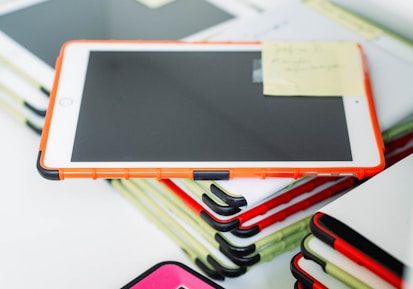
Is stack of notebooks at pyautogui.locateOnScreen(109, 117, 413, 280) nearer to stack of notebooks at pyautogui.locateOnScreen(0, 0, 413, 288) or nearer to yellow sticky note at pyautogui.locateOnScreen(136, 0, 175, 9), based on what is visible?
stack of notebooks at pyautogui.locateOnScreen(0, 0, 413, 288)

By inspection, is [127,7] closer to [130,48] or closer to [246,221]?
[130,48]

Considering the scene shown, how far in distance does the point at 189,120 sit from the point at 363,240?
0.22m

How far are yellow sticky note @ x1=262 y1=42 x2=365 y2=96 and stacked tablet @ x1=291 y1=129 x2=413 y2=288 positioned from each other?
149 millimetres

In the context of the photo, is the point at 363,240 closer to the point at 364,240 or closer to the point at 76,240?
the point at 364,240

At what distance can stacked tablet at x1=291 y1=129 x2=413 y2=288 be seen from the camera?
0.44 m

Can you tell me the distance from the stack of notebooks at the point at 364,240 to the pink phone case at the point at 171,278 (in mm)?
93

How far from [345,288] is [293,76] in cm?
25

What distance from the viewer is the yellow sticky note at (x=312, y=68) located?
633mm

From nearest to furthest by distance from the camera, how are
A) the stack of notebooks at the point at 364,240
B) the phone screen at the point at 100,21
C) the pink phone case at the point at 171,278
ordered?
the stack of notebooks at the point at 364,240, the pink phone case at the point at 171,278, the phone screen at the point at 100,21

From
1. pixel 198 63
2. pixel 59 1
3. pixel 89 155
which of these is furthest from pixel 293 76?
pixel 59 1

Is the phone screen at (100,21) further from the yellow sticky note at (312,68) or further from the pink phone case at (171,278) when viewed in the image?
the pink phone case at (171,278)

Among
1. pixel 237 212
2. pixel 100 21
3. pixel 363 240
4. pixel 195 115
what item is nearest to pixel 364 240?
pixel 363 240

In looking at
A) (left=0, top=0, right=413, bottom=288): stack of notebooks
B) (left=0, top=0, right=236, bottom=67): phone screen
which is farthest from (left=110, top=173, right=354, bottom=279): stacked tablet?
(left=0, top=0, right=236, bottom=67): phone screen

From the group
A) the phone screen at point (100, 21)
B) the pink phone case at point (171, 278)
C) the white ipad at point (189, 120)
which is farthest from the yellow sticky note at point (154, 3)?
the pink phone case at point (171, 278)
